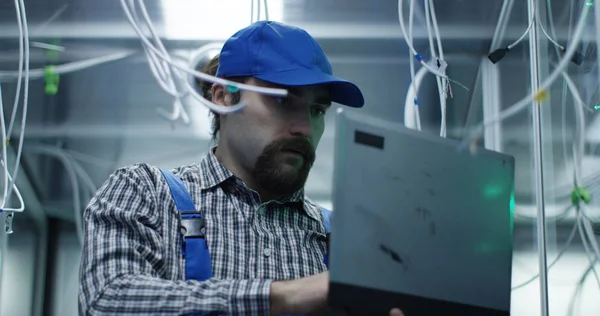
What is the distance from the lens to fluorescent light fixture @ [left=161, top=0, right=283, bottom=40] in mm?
1698

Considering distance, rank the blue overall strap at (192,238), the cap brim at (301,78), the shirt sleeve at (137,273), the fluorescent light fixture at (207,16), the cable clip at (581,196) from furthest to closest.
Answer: the fluorescent light fixture at (207,16) < the cable clip at (581,196) < the cap brim at (301,78) < the blue overall strap at (192,238) < the shirt sleeve at (137,273)

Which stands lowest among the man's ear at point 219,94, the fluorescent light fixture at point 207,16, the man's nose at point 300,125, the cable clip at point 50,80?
the man's nose at point 300,125

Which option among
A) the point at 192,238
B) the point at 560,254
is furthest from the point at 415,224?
the point at 560,254

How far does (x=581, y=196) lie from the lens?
1.35 metres

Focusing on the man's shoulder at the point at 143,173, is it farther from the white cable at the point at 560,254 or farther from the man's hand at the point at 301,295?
the white cable at the point at 560,254

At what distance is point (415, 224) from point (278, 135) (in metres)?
0.40

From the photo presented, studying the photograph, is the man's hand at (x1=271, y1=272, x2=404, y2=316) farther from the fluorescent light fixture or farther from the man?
the fluorescent light fixture

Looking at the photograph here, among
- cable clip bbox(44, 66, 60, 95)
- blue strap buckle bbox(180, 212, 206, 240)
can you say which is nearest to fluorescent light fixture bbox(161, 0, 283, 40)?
cable clip bbox(44, 66, 60, 95)

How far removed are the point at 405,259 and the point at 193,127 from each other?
3.67 feet

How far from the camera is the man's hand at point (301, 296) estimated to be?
95 cm

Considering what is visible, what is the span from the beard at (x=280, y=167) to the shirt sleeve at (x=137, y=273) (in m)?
0.20

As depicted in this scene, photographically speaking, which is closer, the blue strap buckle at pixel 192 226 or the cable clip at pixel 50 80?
the blue strap buckle at pixel 192 226

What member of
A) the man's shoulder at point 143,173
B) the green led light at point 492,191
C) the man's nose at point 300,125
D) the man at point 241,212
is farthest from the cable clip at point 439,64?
the man's shoulder at point 143,173

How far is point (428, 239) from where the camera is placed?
0.95 m
